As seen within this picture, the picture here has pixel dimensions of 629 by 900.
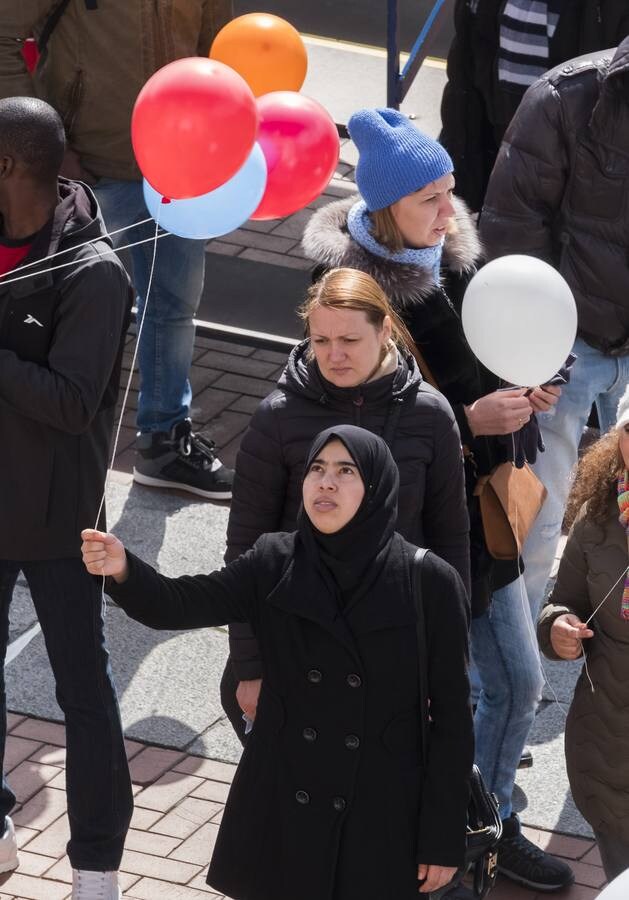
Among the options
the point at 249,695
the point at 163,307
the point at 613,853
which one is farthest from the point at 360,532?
the point at 163,307

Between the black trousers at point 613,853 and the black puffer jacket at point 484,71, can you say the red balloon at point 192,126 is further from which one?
the black puffer jacket at point 484,71

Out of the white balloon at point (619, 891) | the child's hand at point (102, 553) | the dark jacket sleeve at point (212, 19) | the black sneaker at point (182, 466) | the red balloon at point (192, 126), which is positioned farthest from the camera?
the black sneaker at point (182, 466)

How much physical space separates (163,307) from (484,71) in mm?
1639

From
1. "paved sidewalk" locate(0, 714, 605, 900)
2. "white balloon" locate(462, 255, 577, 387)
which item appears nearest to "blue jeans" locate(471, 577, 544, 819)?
"paved sidewalk" locate(0, 714, 605, 900)

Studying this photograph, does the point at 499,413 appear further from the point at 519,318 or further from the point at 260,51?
the point at 260,51

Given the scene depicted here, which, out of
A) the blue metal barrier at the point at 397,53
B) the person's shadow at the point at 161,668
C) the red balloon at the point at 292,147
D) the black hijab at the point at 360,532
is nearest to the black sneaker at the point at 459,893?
the person's shadow at the point at 161,668

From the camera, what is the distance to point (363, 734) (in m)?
3.47

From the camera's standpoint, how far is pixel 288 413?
3877mm

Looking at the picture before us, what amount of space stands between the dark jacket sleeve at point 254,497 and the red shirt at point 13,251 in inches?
27.2

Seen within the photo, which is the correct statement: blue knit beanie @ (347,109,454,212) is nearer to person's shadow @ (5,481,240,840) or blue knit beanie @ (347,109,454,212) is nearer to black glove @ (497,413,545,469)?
black glove @ (497,413,545,469)

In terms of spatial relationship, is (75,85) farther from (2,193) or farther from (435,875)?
(435,875)

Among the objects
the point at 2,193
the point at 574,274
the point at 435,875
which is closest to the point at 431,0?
the point at 574,274

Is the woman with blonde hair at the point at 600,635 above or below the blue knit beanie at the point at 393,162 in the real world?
below

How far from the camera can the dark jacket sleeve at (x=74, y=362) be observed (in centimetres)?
Result: 394
